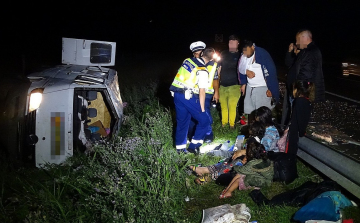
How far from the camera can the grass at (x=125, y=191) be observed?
3.05 m

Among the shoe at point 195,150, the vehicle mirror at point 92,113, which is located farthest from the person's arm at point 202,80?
the vehicle mirror at point 92,113

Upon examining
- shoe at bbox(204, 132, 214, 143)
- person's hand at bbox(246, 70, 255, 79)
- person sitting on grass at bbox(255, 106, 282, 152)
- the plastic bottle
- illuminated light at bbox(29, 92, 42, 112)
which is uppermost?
person's hand at bbox(246, 70, 255, 79)

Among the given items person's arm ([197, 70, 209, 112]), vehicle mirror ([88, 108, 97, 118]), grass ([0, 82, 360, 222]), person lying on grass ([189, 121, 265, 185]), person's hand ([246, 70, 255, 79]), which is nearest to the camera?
grass ([0, 82, 360, 222])

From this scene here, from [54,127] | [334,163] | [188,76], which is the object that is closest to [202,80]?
[188,76]

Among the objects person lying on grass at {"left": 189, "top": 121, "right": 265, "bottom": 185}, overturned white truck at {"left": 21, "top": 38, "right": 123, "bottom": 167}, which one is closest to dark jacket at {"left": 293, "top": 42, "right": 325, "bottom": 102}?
person lying on grass at {"left": 189, "top": 121, "right": 265, "bottom": 185}

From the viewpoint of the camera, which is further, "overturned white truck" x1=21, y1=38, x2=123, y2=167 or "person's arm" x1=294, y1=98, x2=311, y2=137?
"overturned white truck" x1=21, y1=38, x2=123, y2=167

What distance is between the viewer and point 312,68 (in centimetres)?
430

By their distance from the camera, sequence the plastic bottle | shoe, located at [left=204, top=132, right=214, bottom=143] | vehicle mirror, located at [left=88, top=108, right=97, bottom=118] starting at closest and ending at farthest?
1. the plastic bottle
2. shoe, located at [left=204, top=132, right=214, bottom=143]
3. vehicle mirror, located at [left=88, top=108, right=97, bottom=118]

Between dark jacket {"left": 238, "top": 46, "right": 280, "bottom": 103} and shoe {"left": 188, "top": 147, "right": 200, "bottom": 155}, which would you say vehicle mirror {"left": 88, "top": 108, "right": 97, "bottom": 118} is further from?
dark jacket {"left": 238, "top": 46, "right": 280, "bottom": 103}

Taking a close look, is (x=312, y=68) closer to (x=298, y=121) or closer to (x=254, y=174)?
(x=298, y=121)

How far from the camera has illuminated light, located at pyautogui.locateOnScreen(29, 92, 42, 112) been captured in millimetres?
4289

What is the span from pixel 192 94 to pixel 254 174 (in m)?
1.61

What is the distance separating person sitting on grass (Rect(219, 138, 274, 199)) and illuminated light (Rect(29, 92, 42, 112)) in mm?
2809

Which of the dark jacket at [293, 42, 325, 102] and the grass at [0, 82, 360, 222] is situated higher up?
the dark jacket at [293, 42, 325, 102]
